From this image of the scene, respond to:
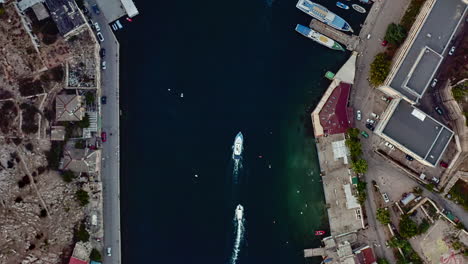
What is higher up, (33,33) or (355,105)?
(355,105)

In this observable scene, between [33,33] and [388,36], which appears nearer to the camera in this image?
[33,33]

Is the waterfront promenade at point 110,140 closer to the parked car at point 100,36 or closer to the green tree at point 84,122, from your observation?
the parked car at point 100,36

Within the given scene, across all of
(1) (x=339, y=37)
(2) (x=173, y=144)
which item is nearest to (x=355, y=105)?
(1) (x=339, y=37)

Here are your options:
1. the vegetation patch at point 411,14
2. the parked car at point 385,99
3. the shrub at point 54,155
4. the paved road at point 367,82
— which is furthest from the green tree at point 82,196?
the vegetation patch at point 411,14

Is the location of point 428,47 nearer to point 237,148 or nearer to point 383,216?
point 383,216

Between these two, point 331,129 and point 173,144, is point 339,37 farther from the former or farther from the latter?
point 173,144

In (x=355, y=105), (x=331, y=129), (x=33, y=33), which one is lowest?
(x=33, y=33)

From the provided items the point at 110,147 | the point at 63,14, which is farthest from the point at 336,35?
the point at 63,14
